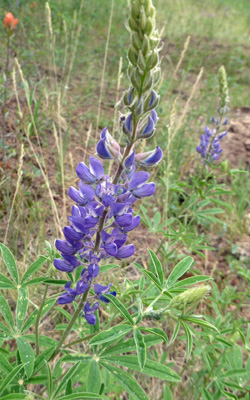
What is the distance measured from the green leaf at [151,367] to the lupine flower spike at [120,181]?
0.18 m

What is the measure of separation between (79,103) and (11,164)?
1690 millimetres

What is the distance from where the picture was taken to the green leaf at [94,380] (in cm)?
114

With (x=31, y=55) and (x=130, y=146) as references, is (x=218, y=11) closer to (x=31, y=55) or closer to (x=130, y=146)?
(x=31, y=55)

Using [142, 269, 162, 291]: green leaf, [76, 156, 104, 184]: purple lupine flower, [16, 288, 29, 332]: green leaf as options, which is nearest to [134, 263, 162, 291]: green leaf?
[142, 269, 162, 291]: green leaf

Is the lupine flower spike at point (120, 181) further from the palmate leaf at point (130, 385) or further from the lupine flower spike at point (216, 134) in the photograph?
the lupine flower spike at point (216, 134)

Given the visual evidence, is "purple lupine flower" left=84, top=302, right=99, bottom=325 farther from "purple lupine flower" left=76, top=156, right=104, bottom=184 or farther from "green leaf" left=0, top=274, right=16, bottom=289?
"purple lupine flower" left=76, top=156, right=104, bottom=184

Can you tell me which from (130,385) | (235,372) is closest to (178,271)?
(130,385)

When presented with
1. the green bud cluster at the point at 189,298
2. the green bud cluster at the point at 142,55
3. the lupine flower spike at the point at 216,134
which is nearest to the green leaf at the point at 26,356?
the green bud cluster at the point at 189,298

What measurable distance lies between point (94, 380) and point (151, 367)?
202mm

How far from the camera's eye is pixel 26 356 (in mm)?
1177

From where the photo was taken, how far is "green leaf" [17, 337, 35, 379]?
3.73ft

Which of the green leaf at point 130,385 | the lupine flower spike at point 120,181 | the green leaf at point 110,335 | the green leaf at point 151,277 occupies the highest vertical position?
the lupine flower spike at point 120,181

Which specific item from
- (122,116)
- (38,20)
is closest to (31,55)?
(38,20)

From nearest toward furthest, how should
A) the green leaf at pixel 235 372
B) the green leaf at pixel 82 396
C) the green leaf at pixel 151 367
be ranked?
1. the green leaf at pixel 82 396
2. the green leaf at pixel 151 367
3. the green leaf at pixel 235 372
